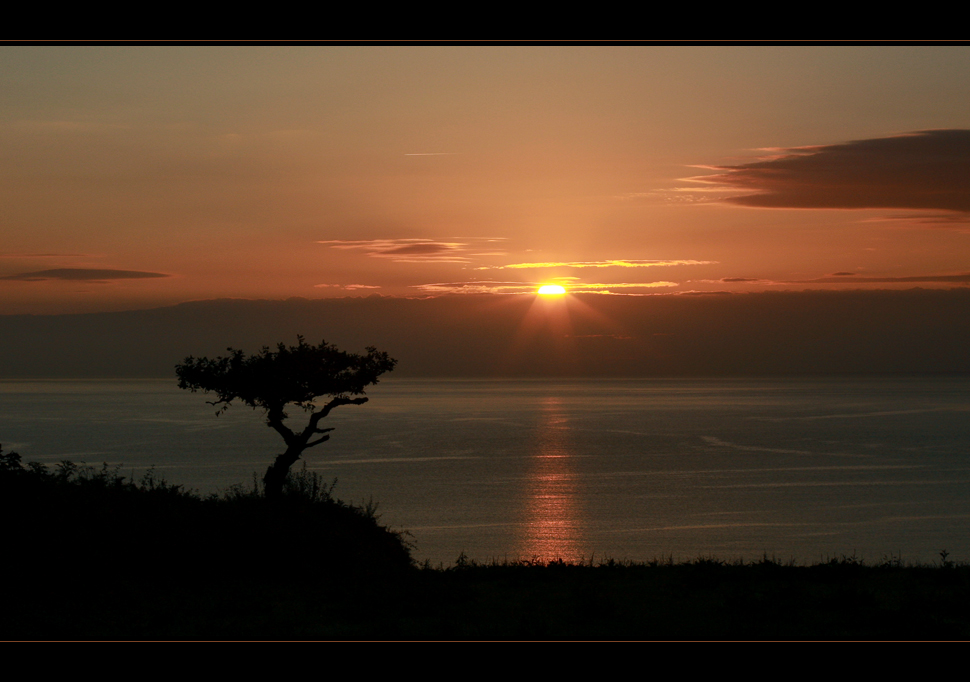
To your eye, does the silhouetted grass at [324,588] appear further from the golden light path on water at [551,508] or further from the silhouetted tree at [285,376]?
the golden light path on water at [551,508]

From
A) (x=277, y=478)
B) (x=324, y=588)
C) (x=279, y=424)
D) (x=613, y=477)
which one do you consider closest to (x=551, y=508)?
(x=613, y=477)

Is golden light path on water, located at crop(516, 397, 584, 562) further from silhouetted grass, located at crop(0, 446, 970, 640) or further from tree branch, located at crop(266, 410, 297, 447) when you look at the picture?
silhouetted grass, located at crop(0, 446, 970, 640)

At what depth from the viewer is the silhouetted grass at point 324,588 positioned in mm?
10758

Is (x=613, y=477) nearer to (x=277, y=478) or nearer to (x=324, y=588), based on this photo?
(x=277, y=478)

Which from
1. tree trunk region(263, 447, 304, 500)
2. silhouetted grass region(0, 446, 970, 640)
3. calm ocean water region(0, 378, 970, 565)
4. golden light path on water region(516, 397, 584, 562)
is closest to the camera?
silhouetted grass region(0, 446, 970, 640)

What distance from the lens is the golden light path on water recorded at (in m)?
55.1

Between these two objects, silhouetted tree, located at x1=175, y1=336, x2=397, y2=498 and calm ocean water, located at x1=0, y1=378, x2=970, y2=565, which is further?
calm ocean water, located at x1=0, y1=378, x2=970, y2=565

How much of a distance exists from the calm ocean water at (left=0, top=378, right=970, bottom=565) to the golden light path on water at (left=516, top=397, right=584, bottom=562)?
10.5 inches

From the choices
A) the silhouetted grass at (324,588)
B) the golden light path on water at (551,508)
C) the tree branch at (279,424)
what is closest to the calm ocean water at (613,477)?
the golden light path on water at (551,508)

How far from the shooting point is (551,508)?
246 ft

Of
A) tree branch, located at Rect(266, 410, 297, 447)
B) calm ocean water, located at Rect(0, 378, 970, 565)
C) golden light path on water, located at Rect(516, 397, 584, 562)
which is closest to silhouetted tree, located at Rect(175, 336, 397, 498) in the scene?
tree branch, located at Rect(266, 410, 297, 447)

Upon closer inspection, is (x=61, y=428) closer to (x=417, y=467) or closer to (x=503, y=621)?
(x=417, y=467)
